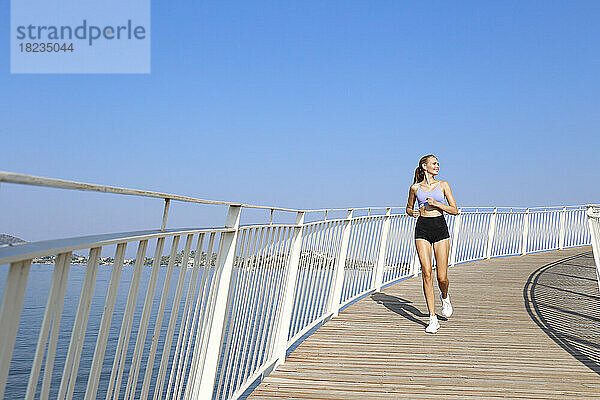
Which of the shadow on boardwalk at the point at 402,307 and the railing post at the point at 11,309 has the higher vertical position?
the railing post at the point at 11,309

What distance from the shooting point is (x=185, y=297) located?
2832mm

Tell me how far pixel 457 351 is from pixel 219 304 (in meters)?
3.36

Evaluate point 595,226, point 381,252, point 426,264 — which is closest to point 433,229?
point 426,264

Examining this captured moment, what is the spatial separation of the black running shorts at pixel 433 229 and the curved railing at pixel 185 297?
3.49 ft

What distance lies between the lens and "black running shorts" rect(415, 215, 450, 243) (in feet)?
21.5

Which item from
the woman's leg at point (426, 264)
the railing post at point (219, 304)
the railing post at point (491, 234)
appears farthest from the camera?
the railing post at point (491, 234)

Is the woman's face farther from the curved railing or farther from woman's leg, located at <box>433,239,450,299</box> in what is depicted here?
the curved railing

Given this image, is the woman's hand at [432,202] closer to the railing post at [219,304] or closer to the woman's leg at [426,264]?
the woman's leg at [426,264]

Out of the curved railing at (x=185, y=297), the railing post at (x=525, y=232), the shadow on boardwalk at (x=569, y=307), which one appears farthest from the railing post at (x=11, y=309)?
the railing post at (x=525, y=232)

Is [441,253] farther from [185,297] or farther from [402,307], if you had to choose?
[185,297]

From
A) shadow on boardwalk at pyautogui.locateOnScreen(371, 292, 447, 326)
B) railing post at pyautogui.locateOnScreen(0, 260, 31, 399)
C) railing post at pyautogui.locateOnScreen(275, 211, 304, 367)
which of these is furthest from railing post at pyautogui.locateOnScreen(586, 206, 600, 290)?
railing post at pyautogui.locateOnScreen(0, 260, 31, 399)

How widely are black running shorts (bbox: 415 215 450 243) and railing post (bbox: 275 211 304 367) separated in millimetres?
1799

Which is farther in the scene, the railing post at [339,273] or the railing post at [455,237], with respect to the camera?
the railing post at [455,237]

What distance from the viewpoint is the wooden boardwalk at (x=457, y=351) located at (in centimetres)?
451
